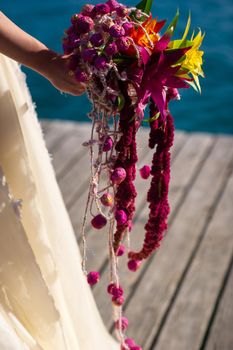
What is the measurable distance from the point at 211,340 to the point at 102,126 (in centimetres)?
87

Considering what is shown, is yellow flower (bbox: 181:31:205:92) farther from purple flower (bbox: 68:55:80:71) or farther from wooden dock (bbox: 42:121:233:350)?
wooden dock (bbox: 42:121:233:350)

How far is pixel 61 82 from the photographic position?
1.00 meters

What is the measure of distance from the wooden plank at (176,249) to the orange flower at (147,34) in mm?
946

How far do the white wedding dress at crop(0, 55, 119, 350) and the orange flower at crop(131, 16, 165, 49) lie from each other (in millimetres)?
236

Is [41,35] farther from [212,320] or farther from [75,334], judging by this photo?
[75,334]

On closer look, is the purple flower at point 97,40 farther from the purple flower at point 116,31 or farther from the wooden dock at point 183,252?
the wooden dock at point 183,252

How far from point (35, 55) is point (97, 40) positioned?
0.10 meters

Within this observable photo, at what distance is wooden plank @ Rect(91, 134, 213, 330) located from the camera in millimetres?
1896

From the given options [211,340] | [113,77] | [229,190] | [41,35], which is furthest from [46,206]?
[41,35]

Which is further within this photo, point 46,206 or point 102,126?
point 46,206

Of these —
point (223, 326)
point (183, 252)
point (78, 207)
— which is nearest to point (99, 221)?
point (223, 326)

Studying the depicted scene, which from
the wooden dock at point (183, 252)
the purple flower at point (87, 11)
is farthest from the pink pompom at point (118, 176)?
the wooden dock at point (183, 252)

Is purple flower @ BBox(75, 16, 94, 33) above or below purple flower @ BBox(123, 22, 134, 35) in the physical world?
above

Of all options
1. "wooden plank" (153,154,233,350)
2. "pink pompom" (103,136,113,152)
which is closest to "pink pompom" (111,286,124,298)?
"pink pompom" (103,136,113,152)
